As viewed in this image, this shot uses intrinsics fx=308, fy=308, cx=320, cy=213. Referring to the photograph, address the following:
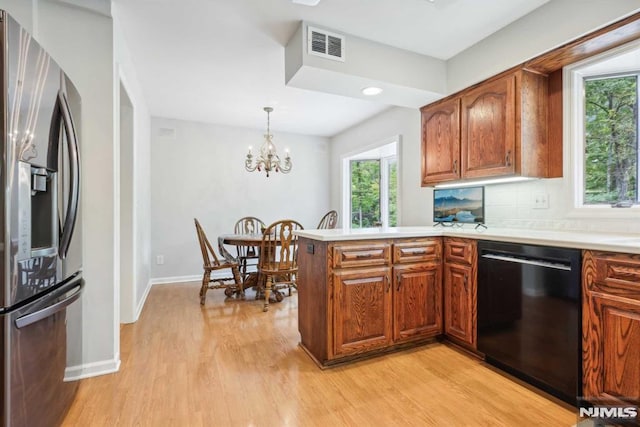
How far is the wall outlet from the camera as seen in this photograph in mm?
2443

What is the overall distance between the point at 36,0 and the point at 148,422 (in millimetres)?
2640

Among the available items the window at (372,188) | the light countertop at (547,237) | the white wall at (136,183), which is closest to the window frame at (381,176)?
the window at (372,188)

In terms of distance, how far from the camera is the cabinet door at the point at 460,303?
2307 millimetres

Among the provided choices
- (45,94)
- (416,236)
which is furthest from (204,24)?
(416,236)

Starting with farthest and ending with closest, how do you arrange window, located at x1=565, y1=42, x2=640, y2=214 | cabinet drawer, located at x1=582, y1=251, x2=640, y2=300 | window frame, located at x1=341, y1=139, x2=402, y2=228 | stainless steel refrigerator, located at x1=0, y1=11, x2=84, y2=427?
1. window frame, located at x1=341, y1=139, x2=402, y2=228
2. window, located at x1=565, y1=42, x2=640, y2=214
3. cabinet drawer, located at x1=582, y1=251, x2=640, y2=300
4. stainless steel refrigerator, located at x1=0, y1=11, x2=84, y2=427

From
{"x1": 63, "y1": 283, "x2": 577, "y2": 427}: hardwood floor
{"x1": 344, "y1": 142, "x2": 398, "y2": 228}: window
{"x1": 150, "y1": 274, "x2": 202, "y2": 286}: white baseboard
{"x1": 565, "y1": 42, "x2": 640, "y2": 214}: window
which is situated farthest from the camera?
{"x1": 344, "y1": 142, "x2": 398, "y2": 228}: window

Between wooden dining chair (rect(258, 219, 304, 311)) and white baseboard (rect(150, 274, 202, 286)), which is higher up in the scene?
wooden dining chair (rect(258, 219, 304, 311))

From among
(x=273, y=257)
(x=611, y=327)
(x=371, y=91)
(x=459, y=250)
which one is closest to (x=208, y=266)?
(x=273, y=257)

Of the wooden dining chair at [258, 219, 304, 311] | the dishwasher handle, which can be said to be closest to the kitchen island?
the dishwasher handle

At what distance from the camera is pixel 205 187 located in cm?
505

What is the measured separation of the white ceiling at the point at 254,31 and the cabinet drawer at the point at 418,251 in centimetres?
167

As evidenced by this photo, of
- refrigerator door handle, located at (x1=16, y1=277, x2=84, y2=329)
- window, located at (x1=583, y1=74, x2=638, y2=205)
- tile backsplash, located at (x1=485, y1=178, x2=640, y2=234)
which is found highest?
window, located at (x1=583, y1=74, x2=638, y2=205)

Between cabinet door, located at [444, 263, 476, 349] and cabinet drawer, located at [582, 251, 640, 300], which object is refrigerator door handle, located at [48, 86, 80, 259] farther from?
cabinet drawer, located at [582, 251, 640, 300]

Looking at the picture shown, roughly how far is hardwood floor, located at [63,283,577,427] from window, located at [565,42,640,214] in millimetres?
1478
